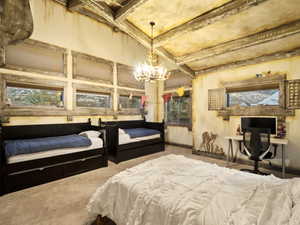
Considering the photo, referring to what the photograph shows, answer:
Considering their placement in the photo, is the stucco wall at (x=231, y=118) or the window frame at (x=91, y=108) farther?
the window frame at (x=91, y=108)

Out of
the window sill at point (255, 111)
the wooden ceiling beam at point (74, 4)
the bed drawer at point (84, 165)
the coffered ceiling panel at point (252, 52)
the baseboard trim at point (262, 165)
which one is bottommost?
the baseboard trim at point (262, 165)

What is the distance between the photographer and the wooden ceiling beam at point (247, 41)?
246cm

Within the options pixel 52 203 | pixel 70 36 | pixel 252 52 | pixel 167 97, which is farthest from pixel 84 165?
pixel 252 52

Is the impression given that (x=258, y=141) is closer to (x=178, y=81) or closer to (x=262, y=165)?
(x=262, y=165)

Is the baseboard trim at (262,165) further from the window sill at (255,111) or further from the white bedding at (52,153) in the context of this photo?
the white bedding at (52,153)

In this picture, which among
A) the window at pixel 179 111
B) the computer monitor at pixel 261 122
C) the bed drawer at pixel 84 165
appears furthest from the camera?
the window at pixel 179 111

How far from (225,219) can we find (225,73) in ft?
12.7

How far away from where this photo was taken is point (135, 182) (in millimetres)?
1394

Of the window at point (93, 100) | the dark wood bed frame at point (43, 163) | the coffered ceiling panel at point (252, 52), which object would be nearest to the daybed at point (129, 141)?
the dark wood bed frame at point (43, 163)

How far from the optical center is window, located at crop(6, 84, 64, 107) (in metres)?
3.10

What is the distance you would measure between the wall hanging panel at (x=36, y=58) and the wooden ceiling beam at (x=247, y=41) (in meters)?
3.11

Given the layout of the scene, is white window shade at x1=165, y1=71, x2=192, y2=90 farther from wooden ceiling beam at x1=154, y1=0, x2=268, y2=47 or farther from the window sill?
wooden ceiling beam at x1=154, y1=0, x2=268, y2=47

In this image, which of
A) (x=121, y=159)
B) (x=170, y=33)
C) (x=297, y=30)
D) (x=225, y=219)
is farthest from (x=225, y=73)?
(x=225, y=219)

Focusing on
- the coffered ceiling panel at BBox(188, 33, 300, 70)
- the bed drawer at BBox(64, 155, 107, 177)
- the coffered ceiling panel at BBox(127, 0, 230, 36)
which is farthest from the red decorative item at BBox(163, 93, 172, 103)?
the bed drawer at BBox(64, 155, 107, 177)
